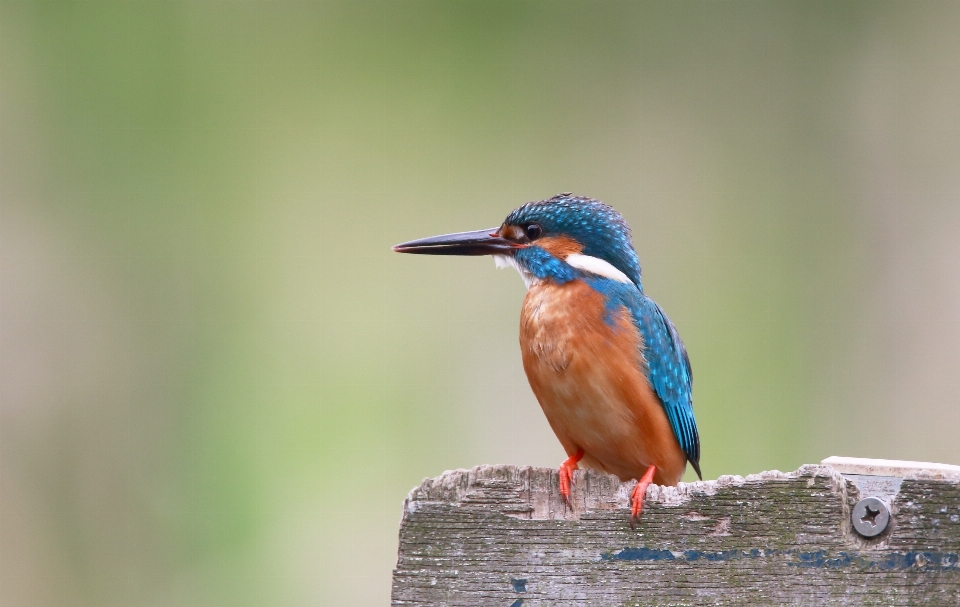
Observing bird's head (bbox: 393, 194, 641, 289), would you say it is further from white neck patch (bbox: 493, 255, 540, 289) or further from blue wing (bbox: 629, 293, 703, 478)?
blue wing (bbox: 629, 293, 703, 478)

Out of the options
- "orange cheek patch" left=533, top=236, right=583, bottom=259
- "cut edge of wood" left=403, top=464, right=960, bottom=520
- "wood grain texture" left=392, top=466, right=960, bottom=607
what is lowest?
"wood grain texture" left=392, top=466, right=960, bottom=607

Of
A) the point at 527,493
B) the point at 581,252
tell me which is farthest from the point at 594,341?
the point at 527,493

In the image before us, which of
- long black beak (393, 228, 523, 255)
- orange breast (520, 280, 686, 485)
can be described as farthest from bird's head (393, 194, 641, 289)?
orange breast (520, 280, 686, 485)

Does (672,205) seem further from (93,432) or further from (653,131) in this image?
(93,432)

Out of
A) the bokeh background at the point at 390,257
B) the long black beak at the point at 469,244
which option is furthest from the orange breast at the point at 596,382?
the bokeh background at the point at 390,257

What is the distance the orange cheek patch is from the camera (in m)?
2.96

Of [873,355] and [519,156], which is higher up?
[519,156]

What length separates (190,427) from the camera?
14.4 ft

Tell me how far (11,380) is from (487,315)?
2.23m

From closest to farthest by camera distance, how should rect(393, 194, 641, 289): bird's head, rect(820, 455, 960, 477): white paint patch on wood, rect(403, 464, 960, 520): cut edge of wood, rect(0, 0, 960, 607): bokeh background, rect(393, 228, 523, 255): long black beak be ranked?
rect(820, 455, 960, 477): white paint patch on wood
rect(403, 464, 960, 520): cut edge of wood
rect(393, 228, 523, 255): long black beak
rect(393, 194, 641, 289): bird's head
rect(0, 0, 960, 607): bokeh background

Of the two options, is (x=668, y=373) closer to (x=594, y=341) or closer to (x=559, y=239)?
(x=594, y=341)

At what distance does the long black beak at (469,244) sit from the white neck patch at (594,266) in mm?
172

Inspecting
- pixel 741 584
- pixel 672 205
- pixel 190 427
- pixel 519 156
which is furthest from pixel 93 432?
pixel 741 584

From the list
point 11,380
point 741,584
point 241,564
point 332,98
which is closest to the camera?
point 741,584
